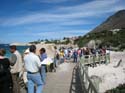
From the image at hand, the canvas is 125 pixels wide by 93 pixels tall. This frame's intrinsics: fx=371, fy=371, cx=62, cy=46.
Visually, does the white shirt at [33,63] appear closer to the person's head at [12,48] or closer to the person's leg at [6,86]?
the person's head at [12,48]

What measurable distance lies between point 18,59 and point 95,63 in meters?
24.9

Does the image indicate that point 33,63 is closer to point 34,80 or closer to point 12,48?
point 34,80

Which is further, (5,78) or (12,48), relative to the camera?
(12,48)

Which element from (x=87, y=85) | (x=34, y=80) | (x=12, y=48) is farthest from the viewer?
(x=87, y=85)

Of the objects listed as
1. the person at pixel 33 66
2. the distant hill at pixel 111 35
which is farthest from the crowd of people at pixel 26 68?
the distant hill at pixel 111 35

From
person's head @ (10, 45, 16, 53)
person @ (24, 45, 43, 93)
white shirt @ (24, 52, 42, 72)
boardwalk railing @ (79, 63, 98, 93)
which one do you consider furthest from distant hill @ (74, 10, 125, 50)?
white shirt @ (24, 52, 42, 72)

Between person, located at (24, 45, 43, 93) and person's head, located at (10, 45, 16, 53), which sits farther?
person's head, located at (10, 45, 16, 53)

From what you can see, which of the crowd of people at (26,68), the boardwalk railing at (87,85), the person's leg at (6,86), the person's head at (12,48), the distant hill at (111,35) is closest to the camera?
the boardwalk railing at (87,85)

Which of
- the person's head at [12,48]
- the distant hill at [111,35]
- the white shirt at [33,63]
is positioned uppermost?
the person's head at [12,48]

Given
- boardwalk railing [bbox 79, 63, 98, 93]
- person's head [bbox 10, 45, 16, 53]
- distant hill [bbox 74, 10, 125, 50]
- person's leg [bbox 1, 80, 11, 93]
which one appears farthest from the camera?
distant hill [bbox 74, 10, 125, 50]

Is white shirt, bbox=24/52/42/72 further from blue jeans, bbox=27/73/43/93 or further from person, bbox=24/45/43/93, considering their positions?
blue jeans, bbox=27/73/43/93

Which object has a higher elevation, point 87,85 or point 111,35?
point 87,85

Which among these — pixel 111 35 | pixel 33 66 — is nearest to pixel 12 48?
pixel 33 66

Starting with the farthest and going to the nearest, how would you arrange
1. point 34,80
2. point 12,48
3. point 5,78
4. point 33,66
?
point 12,48 → point 34,80 → point 33,66 → point 5,78
